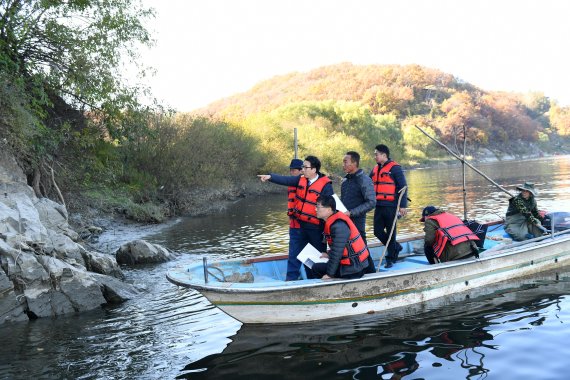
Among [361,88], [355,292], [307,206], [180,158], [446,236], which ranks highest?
[361,88]

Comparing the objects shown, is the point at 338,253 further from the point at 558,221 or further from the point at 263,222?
the point at 263,222

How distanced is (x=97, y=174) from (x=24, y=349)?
33.3 feet

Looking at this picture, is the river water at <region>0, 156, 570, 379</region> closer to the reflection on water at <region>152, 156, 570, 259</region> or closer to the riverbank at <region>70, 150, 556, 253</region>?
the reflection on water at <region>152, 156, 570, 259</region>

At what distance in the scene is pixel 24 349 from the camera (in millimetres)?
6680

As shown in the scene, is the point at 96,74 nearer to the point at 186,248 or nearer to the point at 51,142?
the point at 51,142

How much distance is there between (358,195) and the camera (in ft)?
25.0

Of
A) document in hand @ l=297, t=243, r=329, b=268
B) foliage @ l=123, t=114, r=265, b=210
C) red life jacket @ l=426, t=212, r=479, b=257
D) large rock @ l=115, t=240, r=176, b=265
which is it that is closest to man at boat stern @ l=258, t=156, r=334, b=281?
document in hand @ l=297, t=243, r=329, b=268

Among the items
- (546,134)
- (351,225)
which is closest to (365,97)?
(546,134)

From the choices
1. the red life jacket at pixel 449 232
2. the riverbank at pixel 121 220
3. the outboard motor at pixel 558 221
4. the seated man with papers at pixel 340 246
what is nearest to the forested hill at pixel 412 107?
the riverbank at pixel 121 220

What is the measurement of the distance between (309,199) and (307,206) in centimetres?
11

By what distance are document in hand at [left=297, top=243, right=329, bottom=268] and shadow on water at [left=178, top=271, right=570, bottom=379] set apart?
0.84m

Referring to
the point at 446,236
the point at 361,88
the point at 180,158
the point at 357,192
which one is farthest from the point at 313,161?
the point at 361,88

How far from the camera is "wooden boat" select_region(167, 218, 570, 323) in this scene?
6.68 metres

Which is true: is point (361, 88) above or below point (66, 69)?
above
